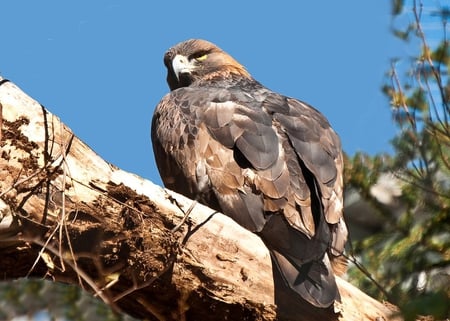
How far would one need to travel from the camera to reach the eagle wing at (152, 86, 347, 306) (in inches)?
194

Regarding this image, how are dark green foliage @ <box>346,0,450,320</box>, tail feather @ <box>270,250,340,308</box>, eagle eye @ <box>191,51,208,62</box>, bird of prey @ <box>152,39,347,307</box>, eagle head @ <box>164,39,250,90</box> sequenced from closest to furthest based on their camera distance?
dark green foliage @ <box>346,0,450,320</box>, tail feather @ <box>270,250,340,308</box>, bird of prey @ <box>152,39,347,307</box>, eagle head @ <box>164,39,250,90</box>, eagle eye @ <box>191,51,208,62</box>

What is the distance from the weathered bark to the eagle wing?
28 cm

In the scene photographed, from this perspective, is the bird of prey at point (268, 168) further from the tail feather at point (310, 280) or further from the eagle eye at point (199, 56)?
the eagle eye at point (199, 56)

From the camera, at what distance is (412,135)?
355 cm

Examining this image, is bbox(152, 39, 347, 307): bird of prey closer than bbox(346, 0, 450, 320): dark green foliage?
No

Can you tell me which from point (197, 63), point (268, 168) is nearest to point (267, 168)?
point (268, 168)

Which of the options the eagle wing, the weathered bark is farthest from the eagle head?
the weathered bark

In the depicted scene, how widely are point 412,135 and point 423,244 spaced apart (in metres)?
0.46

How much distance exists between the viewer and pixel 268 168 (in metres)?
5.45

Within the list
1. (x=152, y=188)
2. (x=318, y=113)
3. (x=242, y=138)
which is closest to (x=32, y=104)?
(x=152, y=188)

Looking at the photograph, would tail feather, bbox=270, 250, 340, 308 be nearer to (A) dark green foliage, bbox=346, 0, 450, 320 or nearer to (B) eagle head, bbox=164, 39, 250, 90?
(A) dark green foliage, bbox=346, 0, 450, 320

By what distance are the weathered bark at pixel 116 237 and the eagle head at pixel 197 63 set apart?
12.3ft

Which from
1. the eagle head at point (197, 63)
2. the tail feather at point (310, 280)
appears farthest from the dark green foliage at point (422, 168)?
the eagle head at point (197, 63)

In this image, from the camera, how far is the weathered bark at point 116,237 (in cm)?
420
